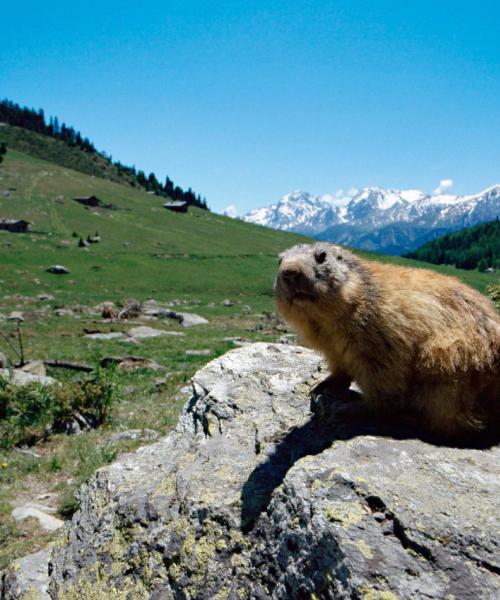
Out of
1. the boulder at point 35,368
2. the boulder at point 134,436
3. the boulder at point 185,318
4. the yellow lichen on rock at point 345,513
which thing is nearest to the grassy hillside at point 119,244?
the boulder at point 185,318

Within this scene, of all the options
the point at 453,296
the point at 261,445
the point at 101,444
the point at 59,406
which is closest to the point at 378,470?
the point at 261,445

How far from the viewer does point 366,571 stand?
3.45 metres

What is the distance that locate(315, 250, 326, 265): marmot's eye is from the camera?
5.31 m

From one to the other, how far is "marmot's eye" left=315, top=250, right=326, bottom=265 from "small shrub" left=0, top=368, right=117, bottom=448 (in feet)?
30.7

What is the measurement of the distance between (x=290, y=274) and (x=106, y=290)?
2062 inches

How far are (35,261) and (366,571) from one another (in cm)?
6330

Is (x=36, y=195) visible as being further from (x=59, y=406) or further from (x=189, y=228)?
(x=59, y=406)

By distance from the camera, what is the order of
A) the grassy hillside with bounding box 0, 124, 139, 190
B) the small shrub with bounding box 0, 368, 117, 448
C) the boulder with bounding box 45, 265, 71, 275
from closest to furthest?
the small shrub with bounding box 0, 368, 117, 448
the boulder with bounding box 45, 265, 71, 275
the grassy hillside with bounding box 0, 124, 139, 190

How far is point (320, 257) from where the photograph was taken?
17.6 feet

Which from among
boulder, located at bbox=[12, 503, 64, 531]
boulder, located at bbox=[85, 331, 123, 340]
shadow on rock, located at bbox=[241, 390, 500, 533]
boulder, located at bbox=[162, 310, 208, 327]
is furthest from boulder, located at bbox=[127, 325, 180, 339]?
shadow on rock, located at bbox=[241, 390, 500, 533]

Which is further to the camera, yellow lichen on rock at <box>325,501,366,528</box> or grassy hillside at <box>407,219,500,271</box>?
grassy hillside at <box>407,219,500,271</box>

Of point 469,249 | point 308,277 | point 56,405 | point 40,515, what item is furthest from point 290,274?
point 469,249

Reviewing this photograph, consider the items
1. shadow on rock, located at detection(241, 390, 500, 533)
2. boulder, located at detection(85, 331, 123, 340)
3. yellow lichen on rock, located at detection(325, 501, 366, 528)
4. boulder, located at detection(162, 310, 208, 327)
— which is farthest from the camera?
boulder, located at detection(162, 310, 208, 327)

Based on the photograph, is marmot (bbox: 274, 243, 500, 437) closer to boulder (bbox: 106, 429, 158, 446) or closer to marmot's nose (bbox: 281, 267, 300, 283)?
marmot's nose (bbox: 281, 267, 300, 283)
